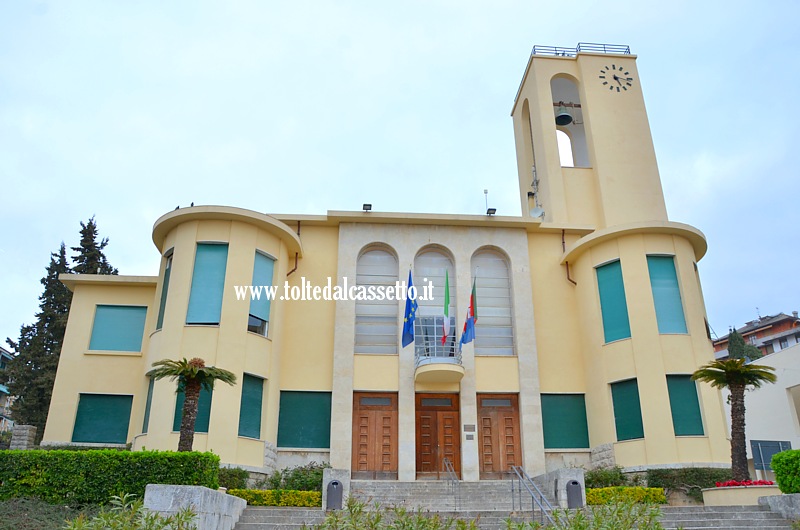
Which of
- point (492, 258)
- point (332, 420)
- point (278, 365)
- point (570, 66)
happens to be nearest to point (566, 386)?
point (492, 258)

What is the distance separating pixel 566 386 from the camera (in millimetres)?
18781

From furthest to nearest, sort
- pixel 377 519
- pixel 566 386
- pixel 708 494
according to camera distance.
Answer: pixel 566 386, pixel 708 494, pixel 377 519

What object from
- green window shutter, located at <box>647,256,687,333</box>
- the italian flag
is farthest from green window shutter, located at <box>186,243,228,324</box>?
green window shutter, located at <box>647,256,687,333</box>

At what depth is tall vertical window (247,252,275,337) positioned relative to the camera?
17219 mm

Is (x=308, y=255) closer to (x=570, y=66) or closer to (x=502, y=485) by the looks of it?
(x=502, y=485)

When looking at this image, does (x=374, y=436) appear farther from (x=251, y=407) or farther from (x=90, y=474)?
(x=90, y=474)

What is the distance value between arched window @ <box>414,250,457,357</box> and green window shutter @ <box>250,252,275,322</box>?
4481mm

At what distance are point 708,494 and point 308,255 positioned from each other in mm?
12353

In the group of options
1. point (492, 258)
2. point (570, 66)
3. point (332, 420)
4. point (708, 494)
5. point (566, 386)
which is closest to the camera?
point (708, 494)

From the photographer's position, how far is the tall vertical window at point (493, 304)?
19266 mm

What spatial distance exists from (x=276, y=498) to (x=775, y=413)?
73.2 ft

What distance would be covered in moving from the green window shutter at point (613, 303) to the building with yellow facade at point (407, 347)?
52 millimetres

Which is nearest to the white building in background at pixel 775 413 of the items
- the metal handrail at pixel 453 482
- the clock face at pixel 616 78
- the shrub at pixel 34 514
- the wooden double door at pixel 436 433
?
the wooden double door at pixel 436 433

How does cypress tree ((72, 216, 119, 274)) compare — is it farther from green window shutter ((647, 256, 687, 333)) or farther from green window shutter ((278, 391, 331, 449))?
green window shutter ((647, 256, 687, 333))
